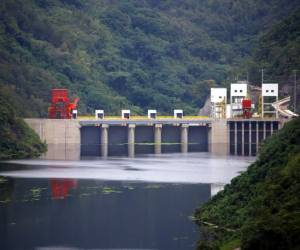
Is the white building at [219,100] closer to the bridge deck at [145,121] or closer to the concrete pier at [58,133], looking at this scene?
the bridge deck at [145,121]

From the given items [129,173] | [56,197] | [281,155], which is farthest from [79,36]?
[281,155]

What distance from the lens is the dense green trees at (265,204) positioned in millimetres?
54500

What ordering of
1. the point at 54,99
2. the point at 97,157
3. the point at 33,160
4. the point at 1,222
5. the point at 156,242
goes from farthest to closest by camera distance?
the point at 54,99, the point at 97,157, the point at 33,160, the point at 1,222, the point at 156,242

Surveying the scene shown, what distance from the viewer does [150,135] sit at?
15300 cm

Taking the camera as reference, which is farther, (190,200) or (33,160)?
(33,160)

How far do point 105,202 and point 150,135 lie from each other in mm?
71277

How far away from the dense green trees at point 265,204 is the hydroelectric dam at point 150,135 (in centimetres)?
5389

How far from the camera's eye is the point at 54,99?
5615 inches

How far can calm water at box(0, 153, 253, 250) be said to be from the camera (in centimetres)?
6838

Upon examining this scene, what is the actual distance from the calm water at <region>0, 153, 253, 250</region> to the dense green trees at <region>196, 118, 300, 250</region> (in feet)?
6.49

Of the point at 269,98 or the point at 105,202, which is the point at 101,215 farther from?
the point at 269,98

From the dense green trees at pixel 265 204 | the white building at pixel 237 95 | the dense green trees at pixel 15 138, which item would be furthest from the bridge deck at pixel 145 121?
the dense green trees at pixel 265 204

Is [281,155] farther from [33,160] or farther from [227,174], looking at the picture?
[33,160]

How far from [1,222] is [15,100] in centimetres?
7240
